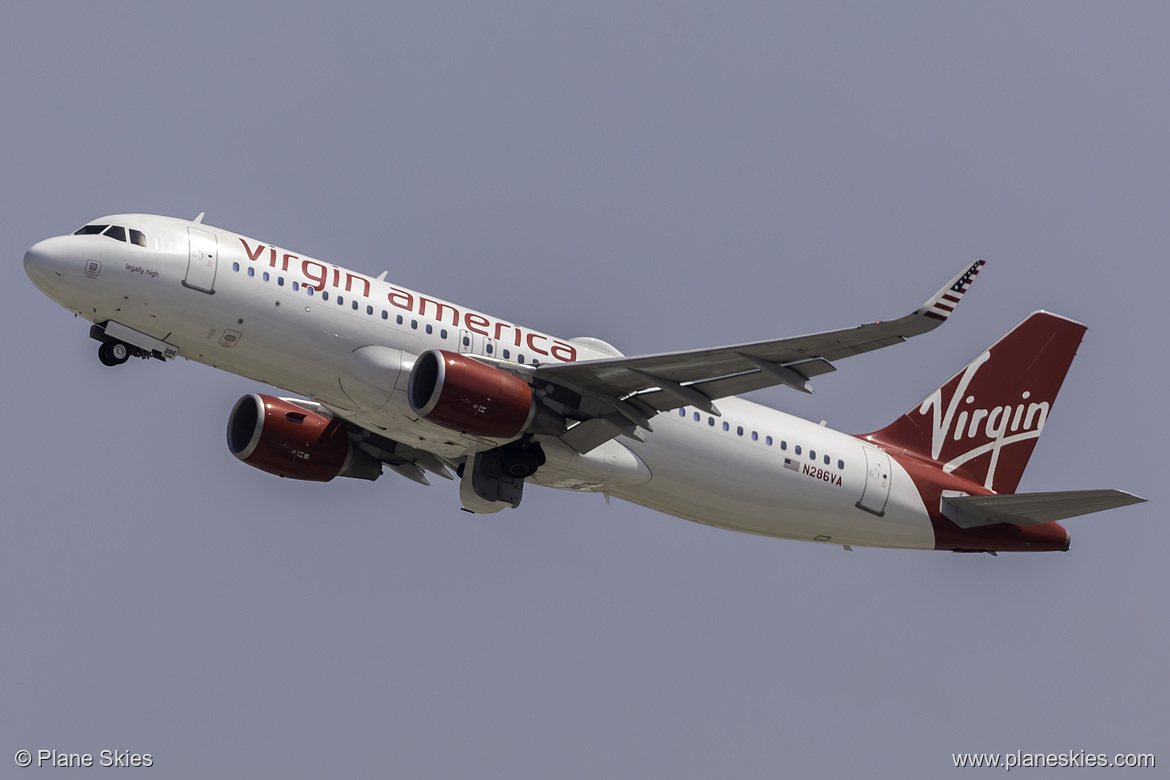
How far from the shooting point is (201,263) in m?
32.1

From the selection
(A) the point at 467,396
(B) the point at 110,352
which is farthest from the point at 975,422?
(B) the point at 110,352

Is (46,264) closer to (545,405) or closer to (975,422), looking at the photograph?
(545,405)

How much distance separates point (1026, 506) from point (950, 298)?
1322cm

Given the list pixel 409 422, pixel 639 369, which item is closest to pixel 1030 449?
pixel 639 369

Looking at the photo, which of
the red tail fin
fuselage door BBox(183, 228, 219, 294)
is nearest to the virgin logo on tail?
the red tail fin

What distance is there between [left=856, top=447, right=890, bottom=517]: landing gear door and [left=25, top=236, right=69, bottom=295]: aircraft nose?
69.7 feet

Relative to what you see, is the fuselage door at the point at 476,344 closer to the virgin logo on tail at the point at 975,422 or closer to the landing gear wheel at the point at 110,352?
the landing gear wheel at the point at 110,352

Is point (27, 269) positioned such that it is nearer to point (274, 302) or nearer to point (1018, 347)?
point (274, 302)

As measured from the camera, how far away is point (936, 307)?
1086 inches

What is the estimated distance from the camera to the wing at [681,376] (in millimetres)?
29609

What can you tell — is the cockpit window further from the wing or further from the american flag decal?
the american flag decal

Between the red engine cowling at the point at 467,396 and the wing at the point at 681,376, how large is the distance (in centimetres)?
142

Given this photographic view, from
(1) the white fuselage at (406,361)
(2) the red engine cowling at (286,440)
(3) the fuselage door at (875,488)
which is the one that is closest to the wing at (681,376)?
(1) the white fuselage at (406,361)

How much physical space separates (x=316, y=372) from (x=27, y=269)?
6640mm
